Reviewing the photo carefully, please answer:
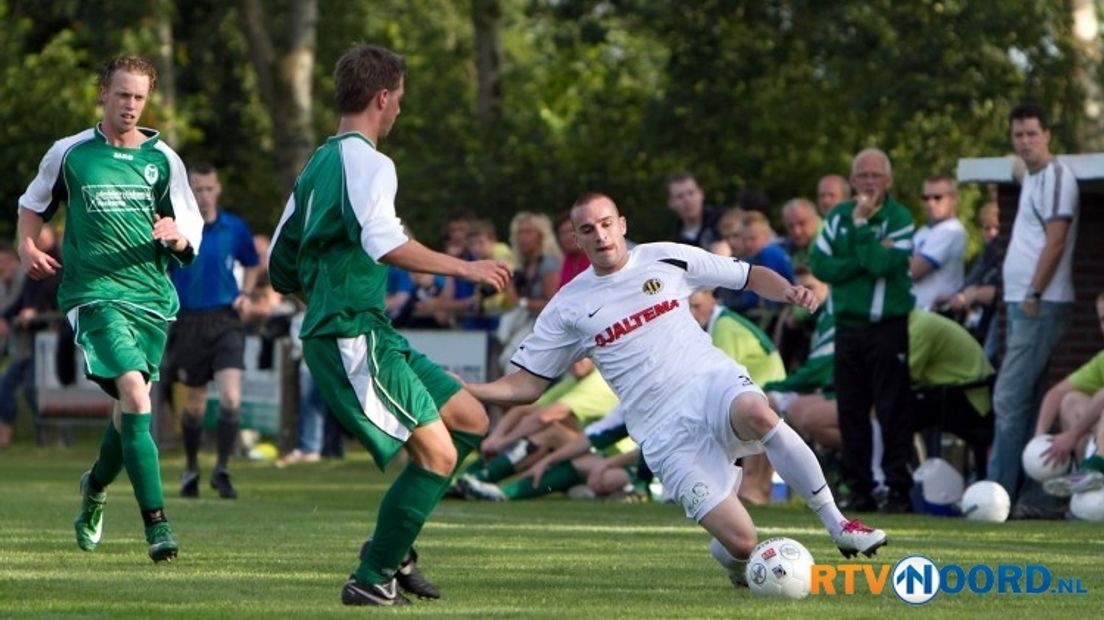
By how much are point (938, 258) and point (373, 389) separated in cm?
873

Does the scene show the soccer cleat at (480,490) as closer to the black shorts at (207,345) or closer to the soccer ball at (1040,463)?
the black shorts at (207,345)

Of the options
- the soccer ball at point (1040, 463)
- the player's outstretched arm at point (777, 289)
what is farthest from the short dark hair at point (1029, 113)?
the player's outstretched arm at point (777, 289)

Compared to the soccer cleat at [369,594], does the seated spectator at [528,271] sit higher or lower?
lower

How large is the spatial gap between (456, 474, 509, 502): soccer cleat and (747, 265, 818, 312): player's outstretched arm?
6664 mm

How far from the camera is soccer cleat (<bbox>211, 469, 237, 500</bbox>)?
15.7 m

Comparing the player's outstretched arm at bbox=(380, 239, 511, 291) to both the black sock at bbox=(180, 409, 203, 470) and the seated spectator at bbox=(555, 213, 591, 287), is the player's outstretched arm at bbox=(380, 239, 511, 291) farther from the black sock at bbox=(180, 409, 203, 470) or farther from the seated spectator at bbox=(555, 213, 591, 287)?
the seated spectator at bbox=(555, 213, 591, 287)

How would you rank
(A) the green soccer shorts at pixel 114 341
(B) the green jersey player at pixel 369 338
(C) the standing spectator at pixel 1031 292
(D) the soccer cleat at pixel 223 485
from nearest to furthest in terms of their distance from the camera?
(B) the green jersey player at pixel 369 338 → (A) the green soccer shorts at pixel 114 341 → (C) the standing spectator at pixel 1031 292 → (D) the soccer cleat at pixel 223 485

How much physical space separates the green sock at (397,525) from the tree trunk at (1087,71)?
15924mm

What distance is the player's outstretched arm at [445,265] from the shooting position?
323 inches

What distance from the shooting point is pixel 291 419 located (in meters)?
22.2

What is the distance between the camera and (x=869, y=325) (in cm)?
1488

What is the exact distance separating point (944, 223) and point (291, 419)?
308 inches

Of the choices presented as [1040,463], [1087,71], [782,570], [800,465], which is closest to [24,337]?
[1087,71]

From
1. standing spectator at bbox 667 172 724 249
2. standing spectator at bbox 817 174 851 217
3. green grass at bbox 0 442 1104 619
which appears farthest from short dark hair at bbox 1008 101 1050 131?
standing spectator at bbox 667 172 724 249
